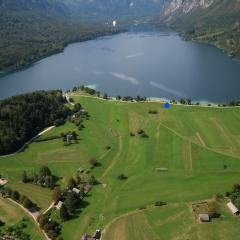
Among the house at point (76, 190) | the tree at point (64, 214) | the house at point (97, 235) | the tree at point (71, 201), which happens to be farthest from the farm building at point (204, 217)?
the house at point (76, 190)

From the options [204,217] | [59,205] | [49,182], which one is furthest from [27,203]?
[204,217]

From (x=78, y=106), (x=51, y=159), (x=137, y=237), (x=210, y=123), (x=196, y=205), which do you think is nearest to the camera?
(x=137, y=237)

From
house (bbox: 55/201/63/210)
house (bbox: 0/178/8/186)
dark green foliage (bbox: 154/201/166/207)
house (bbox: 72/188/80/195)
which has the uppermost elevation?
house (bbox: 72/188/80/195)

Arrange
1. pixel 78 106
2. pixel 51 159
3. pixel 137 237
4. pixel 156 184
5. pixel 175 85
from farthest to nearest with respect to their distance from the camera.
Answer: pixel 175 85, pixel 78 106, pixel 51 159, pixel 156 184, pixel 137 237

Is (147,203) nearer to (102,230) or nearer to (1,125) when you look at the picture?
(102,230)

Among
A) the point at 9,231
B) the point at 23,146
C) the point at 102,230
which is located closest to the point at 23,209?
the point at 9,231

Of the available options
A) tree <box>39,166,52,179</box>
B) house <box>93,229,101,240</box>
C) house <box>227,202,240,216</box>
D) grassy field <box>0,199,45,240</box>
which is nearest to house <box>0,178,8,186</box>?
grassy field <box>0,199,45,240</box>

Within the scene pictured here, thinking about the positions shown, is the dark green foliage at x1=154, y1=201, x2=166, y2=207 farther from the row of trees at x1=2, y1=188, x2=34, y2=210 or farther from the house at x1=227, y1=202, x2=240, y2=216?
the row of trees at x1=2, y1=188, x2=34, y2=210
